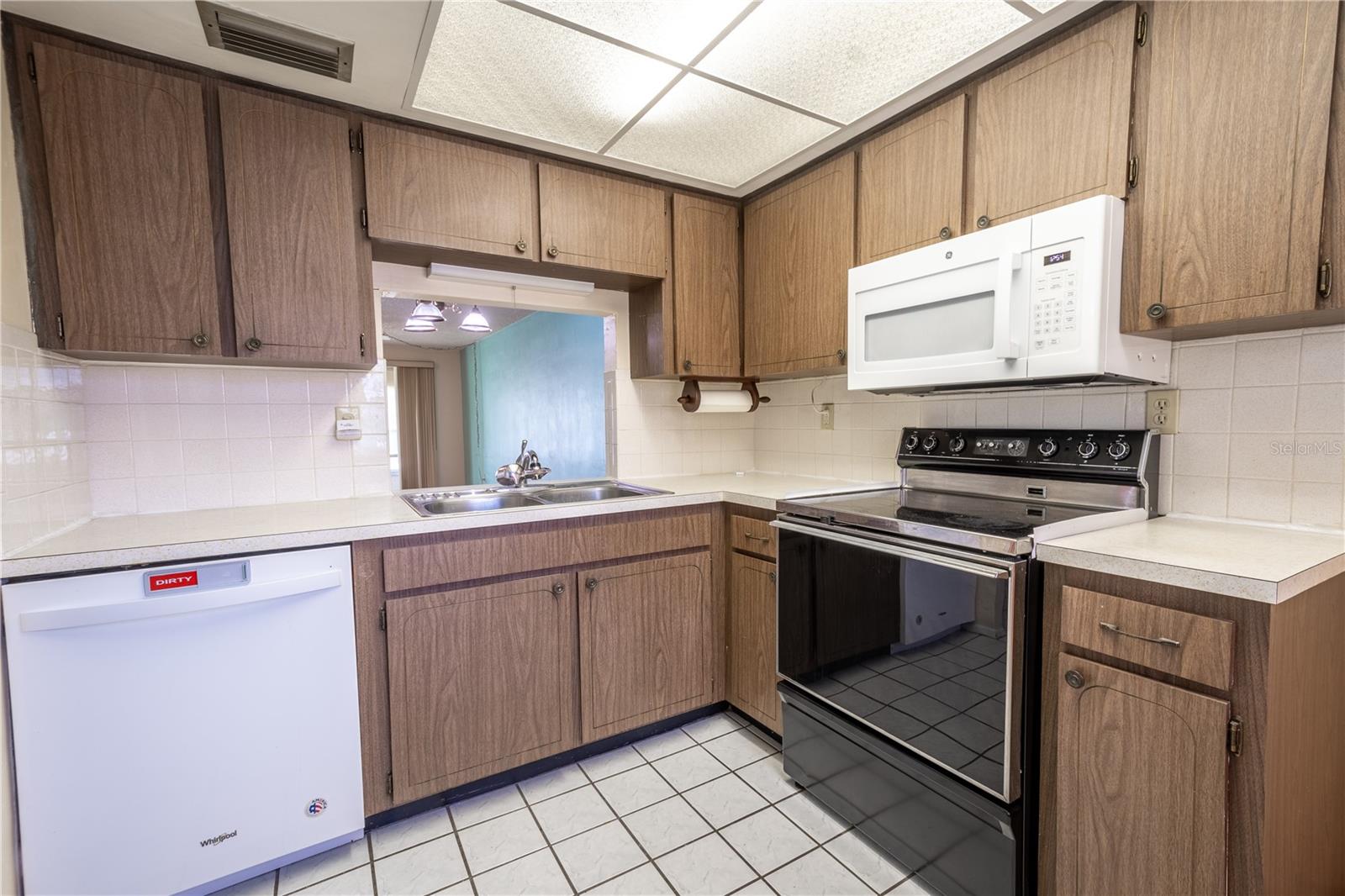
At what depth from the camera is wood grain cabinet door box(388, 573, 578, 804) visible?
163 cm

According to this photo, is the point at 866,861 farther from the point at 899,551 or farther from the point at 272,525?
the point at 272,525

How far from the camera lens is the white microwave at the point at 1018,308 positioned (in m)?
1.35

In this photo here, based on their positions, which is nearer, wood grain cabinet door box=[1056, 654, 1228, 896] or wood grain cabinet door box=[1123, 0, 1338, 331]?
wood grain cabinet door box=[1056, 654, 1228, 896]

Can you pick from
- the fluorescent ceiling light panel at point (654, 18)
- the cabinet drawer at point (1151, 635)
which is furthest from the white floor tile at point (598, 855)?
the fluorescent ceiling light panel at point (654, 18)

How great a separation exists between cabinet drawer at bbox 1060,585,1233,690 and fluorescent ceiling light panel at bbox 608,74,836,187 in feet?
5.34

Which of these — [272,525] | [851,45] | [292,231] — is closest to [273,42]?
[292,231]

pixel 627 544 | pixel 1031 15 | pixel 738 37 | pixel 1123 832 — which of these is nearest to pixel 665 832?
pixel 627 544

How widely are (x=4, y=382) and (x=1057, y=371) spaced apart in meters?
2.41

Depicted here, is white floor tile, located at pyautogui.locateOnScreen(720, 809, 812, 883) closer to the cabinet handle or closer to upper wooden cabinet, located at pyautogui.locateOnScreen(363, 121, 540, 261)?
the cabinet handle

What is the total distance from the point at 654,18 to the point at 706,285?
1139 mm

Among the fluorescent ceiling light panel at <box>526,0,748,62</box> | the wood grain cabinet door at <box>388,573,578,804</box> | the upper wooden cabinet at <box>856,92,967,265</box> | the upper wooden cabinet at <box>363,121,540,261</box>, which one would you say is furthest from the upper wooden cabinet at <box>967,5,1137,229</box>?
the wood grain cabinet door at <box>388,573,578,804</box>

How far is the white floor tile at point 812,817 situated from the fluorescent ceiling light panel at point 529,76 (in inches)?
86.5

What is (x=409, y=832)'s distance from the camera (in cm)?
164

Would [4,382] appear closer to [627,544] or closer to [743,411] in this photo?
[627,544]
